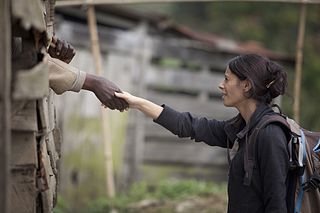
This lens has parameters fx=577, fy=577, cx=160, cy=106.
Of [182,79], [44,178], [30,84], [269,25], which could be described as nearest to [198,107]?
[182,79]

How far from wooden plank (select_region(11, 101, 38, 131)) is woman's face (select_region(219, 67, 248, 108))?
1154 millimetres

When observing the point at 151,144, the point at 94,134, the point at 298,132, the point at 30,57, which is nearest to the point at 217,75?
the point at 151,144

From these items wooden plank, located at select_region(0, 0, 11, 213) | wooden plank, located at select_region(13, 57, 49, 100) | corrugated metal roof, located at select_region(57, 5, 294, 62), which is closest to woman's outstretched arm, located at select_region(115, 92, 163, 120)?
wooden plank, located at select_region(13, 57, 49, 100)

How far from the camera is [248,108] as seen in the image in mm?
3008

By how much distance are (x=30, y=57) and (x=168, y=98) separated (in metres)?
5.42

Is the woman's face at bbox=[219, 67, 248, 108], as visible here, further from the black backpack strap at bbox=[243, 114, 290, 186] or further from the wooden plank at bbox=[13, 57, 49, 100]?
the wooden plank at bbox=[13, 57, 49, 100]

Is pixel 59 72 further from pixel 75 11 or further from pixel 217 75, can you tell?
pixel 217 75

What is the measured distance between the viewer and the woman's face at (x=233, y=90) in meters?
2.97

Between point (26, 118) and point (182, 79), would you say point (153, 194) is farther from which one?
point (26, 118)

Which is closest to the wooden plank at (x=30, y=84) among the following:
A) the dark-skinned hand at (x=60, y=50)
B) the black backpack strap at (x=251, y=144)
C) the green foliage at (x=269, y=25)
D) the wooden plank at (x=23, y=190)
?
the wooden plank at (x=23, y=190)

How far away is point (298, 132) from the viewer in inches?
115

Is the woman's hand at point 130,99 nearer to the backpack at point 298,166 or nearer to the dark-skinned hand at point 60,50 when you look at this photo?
the dark-skinned hand at point 60,50

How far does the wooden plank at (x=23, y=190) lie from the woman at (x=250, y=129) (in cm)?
96

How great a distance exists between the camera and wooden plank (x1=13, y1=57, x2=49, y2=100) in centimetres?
190
